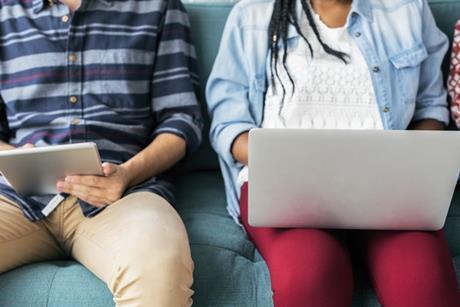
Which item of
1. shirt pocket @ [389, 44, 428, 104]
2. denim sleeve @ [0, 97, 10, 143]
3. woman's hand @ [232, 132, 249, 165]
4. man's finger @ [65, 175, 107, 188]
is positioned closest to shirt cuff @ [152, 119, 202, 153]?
woman's hand @ [232, 132, 249, 165]

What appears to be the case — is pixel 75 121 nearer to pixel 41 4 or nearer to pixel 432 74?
pixel 41 4

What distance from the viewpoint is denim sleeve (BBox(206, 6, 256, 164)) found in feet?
3.97

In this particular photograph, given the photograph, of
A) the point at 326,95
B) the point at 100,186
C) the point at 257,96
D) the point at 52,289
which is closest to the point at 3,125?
the point at 100,186

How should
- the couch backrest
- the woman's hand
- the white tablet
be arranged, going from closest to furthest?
1. the white tablet
2. the woman's hand
3. the couch backrest

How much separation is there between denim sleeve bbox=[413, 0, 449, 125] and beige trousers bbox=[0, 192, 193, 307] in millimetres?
643

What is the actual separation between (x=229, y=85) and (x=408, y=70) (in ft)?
1.31

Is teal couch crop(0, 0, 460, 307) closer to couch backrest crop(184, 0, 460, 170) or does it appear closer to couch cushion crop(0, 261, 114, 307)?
couch cushion crop(0, 261, 114, 307)

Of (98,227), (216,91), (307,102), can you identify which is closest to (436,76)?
(307,102)

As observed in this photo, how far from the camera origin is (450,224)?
3.84 ft

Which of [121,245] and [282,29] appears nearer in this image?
[121,245]

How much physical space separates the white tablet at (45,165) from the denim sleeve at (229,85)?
0.31m

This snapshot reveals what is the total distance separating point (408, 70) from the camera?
3.98 feet

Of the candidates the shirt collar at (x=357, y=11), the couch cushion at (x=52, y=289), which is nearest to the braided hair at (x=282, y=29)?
the shirt collar at (x=357, y=11)

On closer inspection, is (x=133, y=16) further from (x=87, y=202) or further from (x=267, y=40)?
(x=87, y=202)
